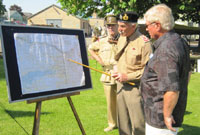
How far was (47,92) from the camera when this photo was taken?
2.86 meters

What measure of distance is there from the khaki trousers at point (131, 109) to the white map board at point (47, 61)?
67 centimetres

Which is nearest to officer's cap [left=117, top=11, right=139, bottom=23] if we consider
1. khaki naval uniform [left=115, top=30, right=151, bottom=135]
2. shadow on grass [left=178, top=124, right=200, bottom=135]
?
khaki naval uniform [left=115, top=30, right=151, bottom=135]

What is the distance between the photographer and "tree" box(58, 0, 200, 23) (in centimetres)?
1238

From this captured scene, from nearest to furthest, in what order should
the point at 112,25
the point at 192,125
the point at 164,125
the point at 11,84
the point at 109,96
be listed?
the point at 164,125 → the point at 11,84 → the point at 112,25 → the point at 109,96 → the point at 192,125

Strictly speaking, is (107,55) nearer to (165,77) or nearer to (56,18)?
(165,77)

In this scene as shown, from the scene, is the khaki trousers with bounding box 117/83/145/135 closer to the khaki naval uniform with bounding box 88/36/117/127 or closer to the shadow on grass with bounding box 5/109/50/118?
the khaki naval uniform with bounding box 88/36/117/127

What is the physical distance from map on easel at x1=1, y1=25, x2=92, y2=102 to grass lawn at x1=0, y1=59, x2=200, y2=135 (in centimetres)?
136

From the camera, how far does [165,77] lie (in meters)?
1.84

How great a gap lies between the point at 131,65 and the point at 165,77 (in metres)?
1.03

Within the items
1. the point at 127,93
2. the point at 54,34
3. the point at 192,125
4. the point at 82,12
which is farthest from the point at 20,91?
the point at 82,12

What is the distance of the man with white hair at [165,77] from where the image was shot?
1823mm

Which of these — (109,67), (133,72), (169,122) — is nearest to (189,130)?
(109,67)

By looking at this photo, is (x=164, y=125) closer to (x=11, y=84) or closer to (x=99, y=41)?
(x=11, y=84)

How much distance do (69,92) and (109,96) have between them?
3.67 feet
